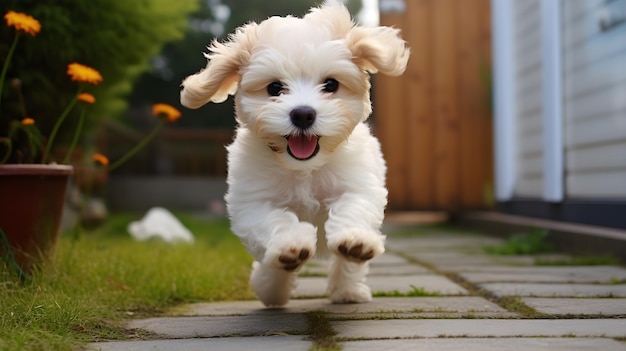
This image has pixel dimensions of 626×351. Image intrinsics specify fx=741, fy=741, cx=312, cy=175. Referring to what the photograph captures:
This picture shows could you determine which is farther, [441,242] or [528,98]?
[528,98]

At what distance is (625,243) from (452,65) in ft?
14.1

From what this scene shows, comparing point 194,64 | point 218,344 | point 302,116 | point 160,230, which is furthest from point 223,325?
point 194,64

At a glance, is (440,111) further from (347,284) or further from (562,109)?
(347,284)

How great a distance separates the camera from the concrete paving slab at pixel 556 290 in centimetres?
310

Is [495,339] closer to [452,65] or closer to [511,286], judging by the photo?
[511,286]

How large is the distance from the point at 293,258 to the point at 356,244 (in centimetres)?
21

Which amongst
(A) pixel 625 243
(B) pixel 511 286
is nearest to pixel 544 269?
(A) pixel 625 243

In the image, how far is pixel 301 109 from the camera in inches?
98.4

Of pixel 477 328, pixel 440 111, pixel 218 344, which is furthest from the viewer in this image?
pixel 440 111

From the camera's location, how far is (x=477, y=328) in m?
2.40

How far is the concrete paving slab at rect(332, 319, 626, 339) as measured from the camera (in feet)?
7.52

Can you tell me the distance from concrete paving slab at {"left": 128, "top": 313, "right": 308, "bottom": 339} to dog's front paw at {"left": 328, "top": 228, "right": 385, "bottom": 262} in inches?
12.0

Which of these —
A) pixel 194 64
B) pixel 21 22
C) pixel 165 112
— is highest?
pixel 194 64

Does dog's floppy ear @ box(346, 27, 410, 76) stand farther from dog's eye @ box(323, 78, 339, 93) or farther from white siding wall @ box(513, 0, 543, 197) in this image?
white siding wall @ box(513, 0, 543, 197)
